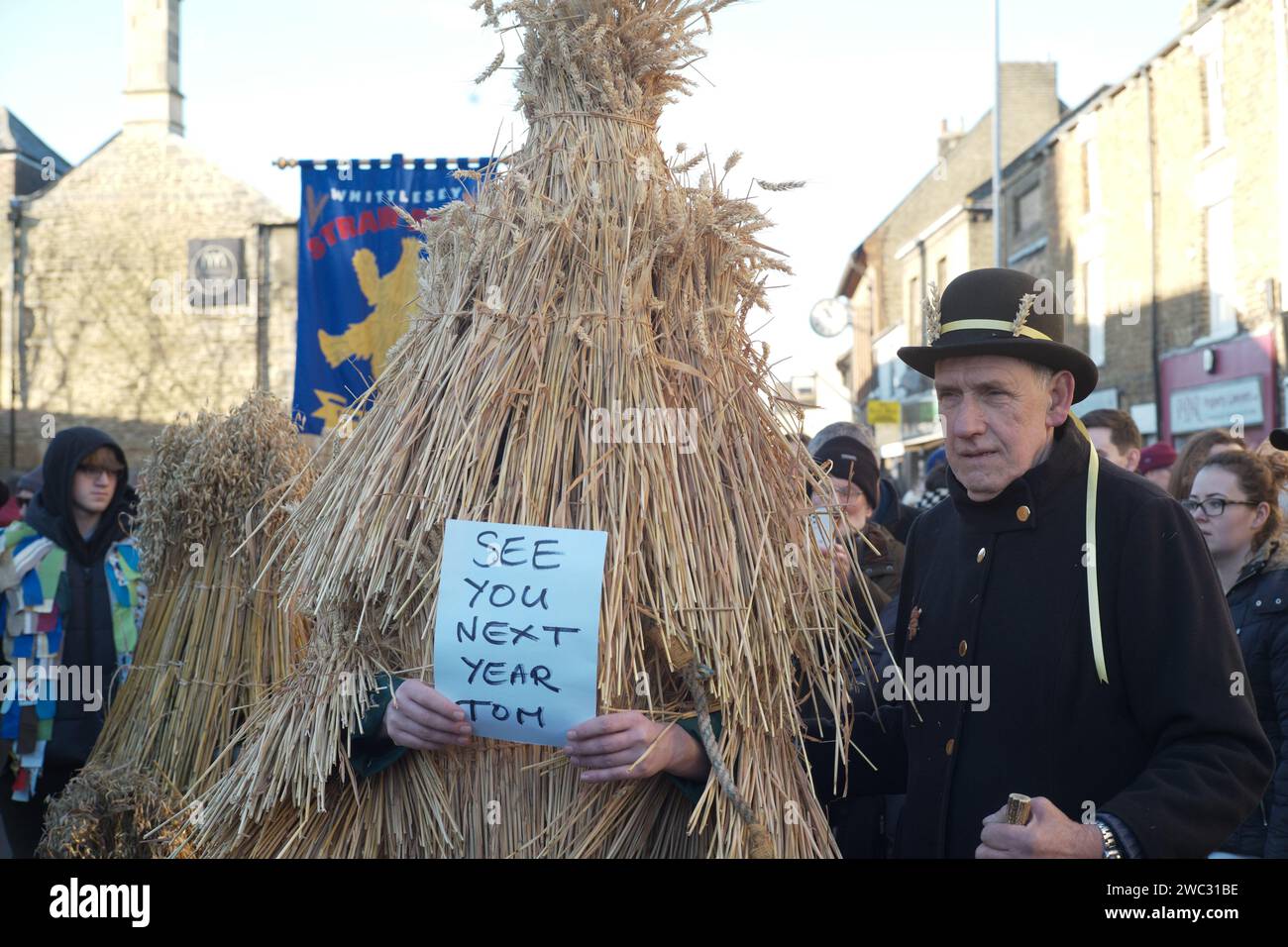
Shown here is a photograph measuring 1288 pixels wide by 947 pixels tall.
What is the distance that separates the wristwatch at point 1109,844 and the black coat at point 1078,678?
0.09ft

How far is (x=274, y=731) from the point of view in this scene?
2078mm

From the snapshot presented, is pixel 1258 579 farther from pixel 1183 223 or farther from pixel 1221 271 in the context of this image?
pixel 1183 223

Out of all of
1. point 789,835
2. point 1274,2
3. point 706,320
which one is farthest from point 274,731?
point 1274,2

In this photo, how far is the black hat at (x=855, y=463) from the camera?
13.8ft

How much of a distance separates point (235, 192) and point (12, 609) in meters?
23.4

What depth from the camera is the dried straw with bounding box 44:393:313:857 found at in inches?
151

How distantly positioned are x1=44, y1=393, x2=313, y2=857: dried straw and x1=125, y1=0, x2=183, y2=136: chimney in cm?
2541

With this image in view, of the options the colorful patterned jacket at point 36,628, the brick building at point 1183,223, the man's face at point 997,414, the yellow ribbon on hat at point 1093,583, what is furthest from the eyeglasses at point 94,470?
the brick building at point 1183,223

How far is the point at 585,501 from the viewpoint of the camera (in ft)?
6.49

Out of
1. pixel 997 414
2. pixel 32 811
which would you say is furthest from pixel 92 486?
pixel 997 414

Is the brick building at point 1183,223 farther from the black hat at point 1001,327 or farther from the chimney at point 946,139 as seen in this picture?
the black hat at point 1001,327

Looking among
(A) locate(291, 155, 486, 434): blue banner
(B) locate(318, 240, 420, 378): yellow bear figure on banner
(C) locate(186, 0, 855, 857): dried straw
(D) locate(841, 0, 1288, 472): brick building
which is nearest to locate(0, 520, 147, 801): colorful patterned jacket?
(A) locate(291, 155, 486, 434): blue banner

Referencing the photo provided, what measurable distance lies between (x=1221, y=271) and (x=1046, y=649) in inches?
591

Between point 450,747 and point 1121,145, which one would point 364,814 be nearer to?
point 450,747
